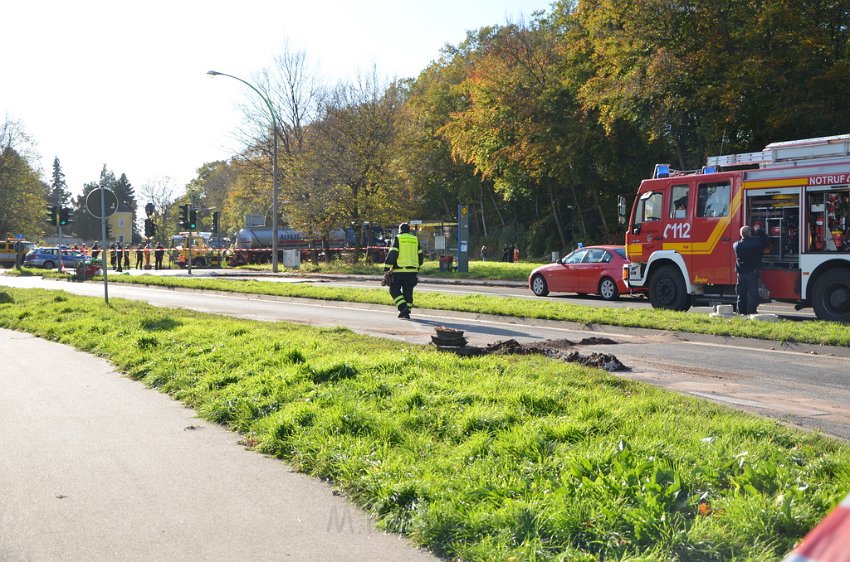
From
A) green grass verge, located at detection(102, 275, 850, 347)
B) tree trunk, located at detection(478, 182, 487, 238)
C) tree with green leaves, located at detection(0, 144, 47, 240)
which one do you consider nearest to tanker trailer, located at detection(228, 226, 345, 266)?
tree trunk, located at detection(478, 182, 487, 238)

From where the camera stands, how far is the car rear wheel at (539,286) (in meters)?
23.8

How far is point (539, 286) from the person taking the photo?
78.6 feet

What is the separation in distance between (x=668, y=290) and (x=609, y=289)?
149 inches

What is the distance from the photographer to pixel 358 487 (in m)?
5.45

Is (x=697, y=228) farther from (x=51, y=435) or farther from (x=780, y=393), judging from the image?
(x=51, y=435)

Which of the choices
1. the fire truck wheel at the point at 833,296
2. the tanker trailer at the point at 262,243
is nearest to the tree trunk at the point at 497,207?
the tanker trailer at the point at 262,243

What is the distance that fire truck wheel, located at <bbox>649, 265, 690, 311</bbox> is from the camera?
1805 centimetres

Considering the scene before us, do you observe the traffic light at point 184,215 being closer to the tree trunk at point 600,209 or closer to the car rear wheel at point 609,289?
the tree trunk at point 600,209

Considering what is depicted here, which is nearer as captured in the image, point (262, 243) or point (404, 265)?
point (404, 265)

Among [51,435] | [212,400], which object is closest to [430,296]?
[212,400]

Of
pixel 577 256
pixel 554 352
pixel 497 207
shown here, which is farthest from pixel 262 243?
pixel 554 352

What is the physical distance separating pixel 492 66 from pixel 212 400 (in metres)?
36.1

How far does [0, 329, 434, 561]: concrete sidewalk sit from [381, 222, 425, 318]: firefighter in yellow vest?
855 cm

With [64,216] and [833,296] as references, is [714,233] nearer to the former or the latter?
[833,296]
